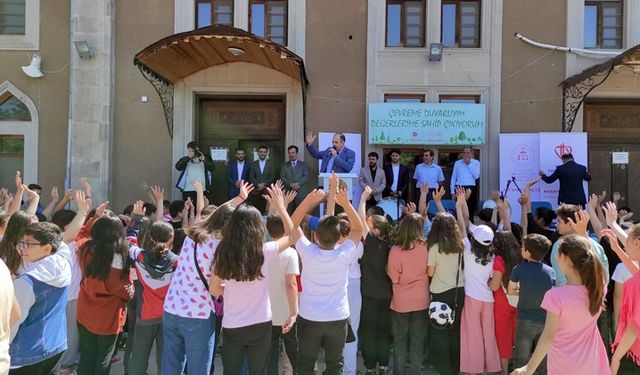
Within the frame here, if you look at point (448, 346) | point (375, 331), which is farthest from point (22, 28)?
point (448, 346)

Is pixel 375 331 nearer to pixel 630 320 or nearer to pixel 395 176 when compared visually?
pixel 630 320

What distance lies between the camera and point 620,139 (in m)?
11.2

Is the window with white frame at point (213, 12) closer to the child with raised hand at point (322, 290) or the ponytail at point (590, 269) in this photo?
the child with raised hand at point (322, 290)

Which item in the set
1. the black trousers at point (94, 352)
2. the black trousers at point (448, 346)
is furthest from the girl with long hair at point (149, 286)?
the black trousers at point (448, 346)

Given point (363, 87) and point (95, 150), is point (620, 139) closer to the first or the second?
point (363, 87)

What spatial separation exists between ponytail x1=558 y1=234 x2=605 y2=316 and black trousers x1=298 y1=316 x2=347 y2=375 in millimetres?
1836

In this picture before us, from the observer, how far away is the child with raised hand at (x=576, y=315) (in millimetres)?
3340

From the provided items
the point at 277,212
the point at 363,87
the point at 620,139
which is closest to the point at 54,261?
the point at 277,212

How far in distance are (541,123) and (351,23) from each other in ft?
14.6

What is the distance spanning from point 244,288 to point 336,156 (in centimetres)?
607

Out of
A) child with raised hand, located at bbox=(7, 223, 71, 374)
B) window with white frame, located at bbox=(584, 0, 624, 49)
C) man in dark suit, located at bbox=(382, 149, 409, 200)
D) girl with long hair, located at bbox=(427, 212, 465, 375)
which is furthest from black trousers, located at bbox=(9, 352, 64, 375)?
window with white frame, located at bbox=(584, 0, 624, 49)

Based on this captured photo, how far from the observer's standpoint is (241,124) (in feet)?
38.2

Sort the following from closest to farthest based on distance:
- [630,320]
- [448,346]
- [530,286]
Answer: [630,320], [530,286], [448,346]

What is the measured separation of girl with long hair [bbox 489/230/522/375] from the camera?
16.7ft
